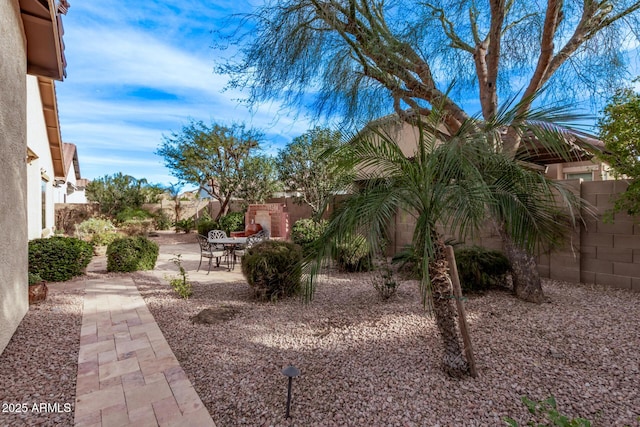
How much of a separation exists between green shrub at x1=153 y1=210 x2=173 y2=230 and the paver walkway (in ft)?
50.3

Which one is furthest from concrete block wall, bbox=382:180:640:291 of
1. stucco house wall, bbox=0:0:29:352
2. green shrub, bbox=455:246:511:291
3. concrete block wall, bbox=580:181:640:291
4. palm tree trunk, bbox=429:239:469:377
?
stucco house wall, bbox=0:0:29:352

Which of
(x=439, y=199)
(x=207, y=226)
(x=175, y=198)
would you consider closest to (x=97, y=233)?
(x=207, y=226)

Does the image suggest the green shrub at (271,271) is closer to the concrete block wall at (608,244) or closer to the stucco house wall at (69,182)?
the concrete block wall at (608,244)

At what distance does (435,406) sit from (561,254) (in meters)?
5.01

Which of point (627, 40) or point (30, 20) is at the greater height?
point (30, 20)

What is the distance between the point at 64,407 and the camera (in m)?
2.53

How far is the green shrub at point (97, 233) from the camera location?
1068 cm

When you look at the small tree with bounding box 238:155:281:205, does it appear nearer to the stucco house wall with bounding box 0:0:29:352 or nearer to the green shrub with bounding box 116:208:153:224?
the green shrub with bounding box 116:208:153:224

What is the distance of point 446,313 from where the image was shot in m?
2.76

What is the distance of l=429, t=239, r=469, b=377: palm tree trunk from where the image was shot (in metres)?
2.72

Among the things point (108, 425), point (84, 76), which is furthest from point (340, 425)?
point (84, 76)

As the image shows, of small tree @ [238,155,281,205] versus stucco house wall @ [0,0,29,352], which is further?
small tree @ [238,155,281,205]

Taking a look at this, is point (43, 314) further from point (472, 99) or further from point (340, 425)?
point (472, 99)

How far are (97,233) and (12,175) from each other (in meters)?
8.17
